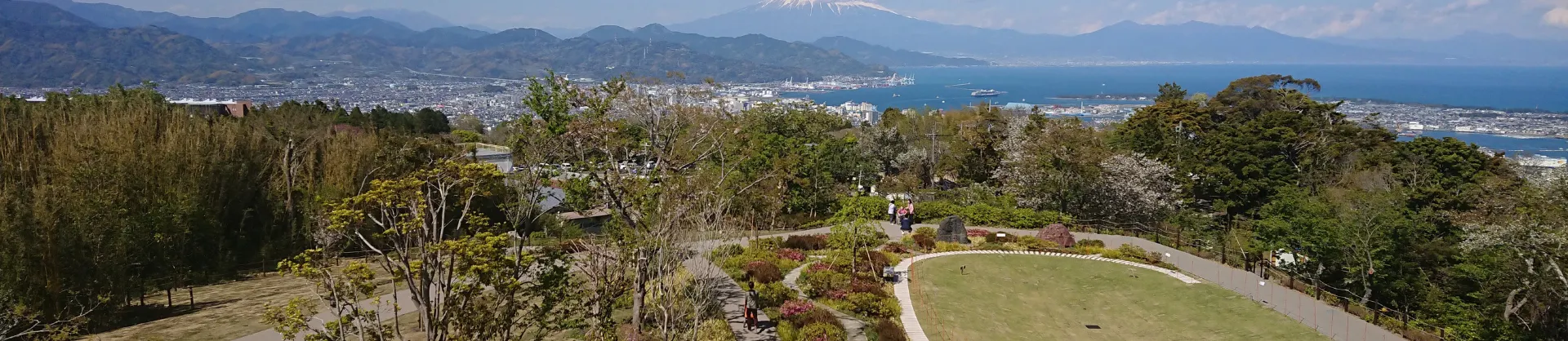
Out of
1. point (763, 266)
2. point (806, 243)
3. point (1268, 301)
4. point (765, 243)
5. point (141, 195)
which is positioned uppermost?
point (141, 195)

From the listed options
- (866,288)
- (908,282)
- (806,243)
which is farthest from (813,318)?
(806,243)

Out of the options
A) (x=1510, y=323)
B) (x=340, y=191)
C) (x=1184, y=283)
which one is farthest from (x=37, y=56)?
(x=1510, y=323)

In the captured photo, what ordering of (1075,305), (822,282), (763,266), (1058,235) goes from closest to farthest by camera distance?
(822,282)
(1075,305)
(763,266)
(1058,235)

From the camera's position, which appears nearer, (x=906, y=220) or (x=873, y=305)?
(x=873, y=305)

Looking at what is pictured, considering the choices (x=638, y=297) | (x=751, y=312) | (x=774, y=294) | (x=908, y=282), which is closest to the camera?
(x=638, y=297)

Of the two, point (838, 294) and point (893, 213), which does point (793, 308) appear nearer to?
point (838, 294)

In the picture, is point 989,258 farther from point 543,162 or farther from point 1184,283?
point 543,162

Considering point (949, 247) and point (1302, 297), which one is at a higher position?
point (949, 247)
